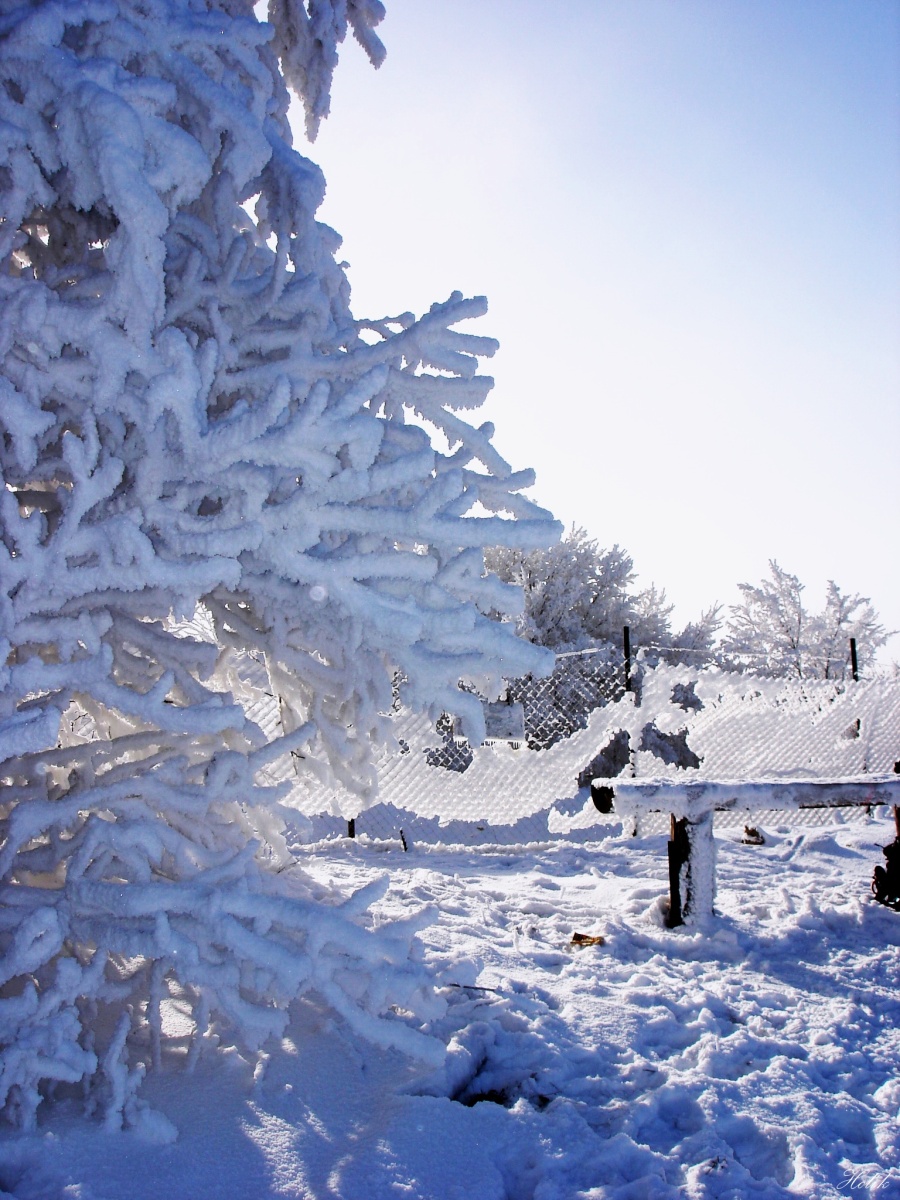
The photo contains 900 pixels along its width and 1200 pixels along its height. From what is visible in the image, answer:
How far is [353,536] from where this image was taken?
2449 mm

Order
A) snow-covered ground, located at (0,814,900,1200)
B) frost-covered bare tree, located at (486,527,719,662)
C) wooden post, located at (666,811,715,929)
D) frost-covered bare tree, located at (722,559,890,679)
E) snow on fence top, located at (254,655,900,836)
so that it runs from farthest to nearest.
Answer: frost-covered bare tree, located at (722,559,890,679) < frost-covered bare tree, located at (486,527,719,662) < snow on fence top, located at (254,655,900,836) < wooden post, located at (666,811,715,929) < snow-covered ground, located at (0,814,900,1200)

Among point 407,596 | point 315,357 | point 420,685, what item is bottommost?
point 420,685

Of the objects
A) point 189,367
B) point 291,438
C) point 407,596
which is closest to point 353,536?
point 407,596

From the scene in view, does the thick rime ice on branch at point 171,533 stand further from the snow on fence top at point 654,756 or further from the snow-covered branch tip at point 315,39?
the snow on fence top at point 654,756

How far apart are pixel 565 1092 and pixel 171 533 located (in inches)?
74.6

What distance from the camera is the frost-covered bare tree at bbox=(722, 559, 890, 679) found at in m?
22.2

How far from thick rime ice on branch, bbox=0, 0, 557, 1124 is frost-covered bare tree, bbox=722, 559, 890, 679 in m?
20.9

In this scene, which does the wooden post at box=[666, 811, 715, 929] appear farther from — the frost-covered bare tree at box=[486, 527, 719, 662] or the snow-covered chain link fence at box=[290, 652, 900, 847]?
the frost-covered bare tree at box=[486, 527, 719, 662]

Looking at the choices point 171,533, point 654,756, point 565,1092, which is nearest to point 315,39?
point 171,533

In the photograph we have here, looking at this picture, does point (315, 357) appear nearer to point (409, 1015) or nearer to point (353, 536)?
point (353, 536)

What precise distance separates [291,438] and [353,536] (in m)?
0.46

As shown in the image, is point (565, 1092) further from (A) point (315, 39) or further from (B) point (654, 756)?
(B) point (654, 756)

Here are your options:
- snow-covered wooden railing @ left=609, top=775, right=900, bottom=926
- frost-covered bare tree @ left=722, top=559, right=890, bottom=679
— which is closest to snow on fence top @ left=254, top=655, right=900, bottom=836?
snow-covered wooden railing @ left=609, top=775, right=900, bottom=926

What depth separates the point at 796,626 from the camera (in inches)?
878
